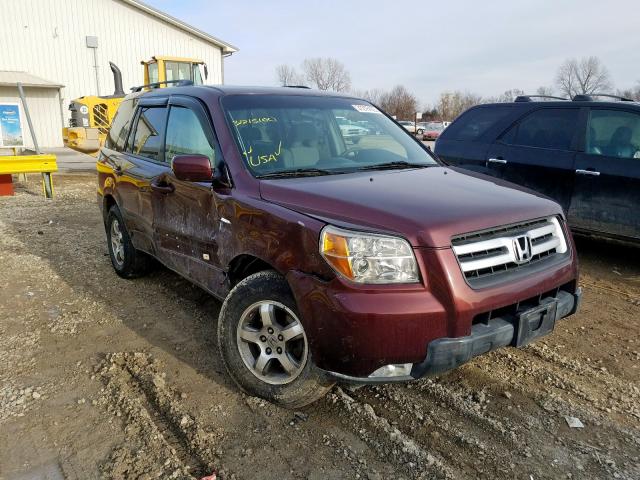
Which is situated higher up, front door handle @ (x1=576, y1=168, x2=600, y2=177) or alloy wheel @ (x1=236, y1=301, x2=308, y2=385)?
front door handle @ (x1=576, y1=168, x2=600, y2=177)

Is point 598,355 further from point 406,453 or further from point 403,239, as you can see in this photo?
point 403,239

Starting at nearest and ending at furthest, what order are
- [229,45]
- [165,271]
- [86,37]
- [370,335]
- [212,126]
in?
[370,335] → [212,126] → [165,271] → [86,37] → [229,45]

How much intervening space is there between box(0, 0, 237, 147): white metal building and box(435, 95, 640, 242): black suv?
79.9 ft

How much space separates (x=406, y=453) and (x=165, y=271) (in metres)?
3.79

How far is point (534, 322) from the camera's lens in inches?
105

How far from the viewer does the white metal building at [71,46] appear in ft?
80.0

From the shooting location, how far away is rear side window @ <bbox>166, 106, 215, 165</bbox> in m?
3.55

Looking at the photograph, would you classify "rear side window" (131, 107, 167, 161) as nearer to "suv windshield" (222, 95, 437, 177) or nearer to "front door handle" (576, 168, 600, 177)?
"suv windshield" (222, 95, 437, 177)

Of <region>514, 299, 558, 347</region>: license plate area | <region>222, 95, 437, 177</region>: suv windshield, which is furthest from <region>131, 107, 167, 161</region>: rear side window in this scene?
<region>514, 299, 558, 347</region>: license plate area

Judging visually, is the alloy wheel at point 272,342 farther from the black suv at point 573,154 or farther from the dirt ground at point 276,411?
the black suv at point 573,154

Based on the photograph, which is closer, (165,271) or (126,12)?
(165,271)

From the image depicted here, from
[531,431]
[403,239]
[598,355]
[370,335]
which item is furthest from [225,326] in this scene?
[598,355]

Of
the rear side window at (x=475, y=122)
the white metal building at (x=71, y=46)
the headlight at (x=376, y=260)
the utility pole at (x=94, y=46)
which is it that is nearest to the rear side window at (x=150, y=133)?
the headlight at (x=376, y=260)

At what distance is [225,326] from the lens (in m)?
3.09
